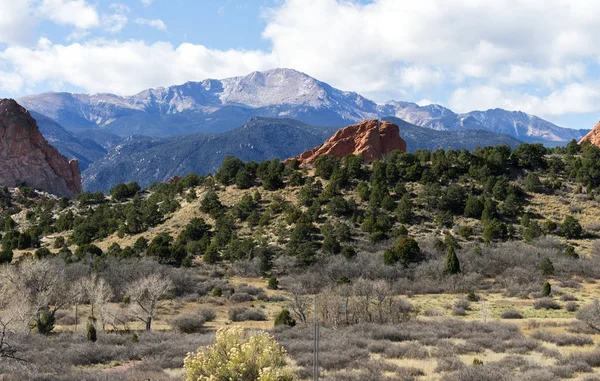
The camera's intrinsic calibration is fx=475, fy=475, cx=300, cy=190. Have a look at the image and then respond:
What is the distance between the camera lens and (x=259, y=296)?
127 ft

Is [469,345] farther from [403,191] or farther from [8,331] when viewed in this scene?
[403,191]

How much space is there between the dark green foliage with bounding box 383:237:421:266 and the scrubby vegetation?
0.15 m

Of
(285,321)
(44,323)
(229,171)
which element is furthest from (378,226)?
(44,323)

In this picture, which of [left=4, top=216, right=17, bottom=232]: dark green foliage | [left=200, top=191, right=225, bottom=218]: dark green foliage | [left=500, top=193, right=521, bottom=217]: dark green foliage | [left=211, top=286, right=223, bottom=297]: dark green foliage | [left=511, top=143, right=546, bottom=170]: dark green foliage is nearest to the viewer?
[left=211, top=286, right=223, bottom=297]: dark green foliage

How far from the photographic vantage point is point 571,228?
4934cm

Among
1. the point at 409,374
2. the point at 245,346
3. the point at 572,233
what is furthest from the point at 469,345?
the point at 572,233

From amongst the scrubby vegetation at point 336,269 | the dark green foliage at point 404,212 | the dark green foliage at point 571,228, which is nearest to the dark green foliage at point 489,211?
the scrubby vegetation at point 336,269

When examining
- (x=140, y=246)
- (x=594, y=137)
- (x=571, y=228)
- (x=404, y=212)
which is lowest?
(x=140, y=246)

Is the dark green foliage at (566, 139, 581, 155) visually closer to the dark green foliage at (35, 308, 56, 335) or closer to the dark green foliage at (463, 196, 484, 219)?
the dark green foliage at (463, 196, 484, 219)

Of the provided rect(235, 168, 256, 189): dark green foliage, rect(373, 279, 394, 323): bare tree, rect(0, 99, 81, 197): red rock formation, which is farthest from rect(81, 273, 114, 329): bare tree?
rect(0, 99, 81, 197): red rock formation

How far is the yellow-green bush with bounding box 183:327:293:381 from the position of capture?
11.6 meters

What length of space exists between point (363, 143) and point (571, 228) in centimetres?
3866

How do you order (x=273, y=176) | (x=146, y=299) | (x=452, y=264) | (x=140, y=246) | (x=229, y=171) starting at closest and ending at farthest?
(x=146, y=299)
(x=452, y=264)
(x=140, y=246)
(x=273, y=176)
(x=229, y=171)

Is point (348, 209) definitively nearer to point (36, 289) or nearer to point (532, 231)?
point (532, 231)
